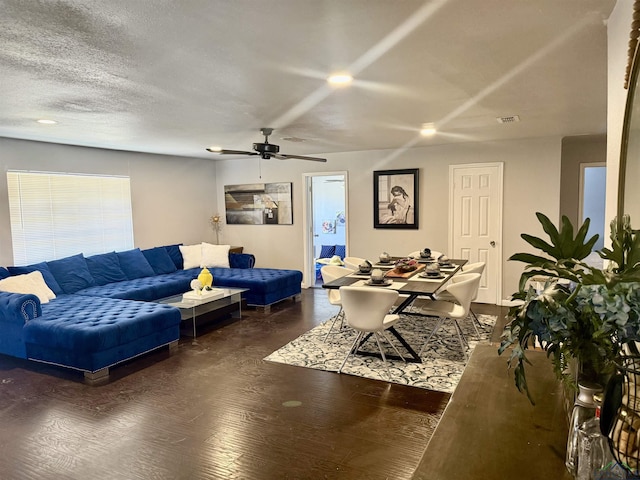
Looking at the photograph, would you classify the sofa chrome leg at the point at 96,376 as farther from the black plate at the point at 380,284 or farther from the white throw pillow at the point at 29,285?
the black plate at the point at 380,284

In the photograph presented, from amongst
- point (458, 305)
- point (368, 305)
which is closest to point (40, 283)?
point (368, 305)

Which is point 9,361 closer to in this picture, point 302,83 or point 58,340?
point 58,340

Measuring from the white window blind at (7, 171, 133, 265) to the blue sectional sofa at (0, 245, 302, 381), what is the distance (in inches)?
12.6

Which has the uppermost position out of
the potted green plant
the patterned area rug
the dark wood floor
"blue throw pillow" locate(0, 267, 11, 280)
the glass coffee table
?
the potted green plant

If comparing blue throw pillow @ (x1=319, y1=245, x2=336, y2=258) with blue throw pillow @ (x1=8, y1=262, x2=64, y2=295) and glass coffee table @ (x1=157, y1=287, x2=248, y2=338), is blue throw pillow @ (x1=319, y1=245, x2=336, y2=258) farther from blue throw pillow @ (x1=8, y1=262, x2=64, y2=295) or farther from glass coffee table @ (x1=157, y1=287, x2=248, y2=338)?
blue throw pillow @ (x1=8, y1=262, x2=64, y2=295)

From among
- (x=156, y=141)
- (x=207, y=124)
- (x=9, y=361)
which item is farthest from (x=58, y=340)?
(x=156, y=141)

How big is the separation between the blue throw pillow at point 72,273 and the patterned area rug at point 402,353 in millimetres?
2967

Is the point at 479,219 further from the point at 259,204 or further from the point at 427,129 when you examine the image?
the point at 259,204

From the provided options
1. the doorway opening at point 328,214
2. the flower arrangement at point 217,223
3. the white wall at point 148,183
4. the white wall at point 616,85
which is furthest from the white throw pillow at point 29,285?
the doorway opening at point 328,214

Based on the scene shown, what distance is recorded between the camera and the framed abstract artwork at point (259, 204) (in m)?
7.89

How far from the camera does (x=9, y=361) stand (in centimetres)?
436

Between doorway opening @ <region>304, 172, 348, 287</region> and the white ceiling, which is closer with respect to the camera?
the white ceiling

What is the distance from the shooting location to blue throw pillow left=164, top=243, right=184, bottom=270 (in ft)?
23.7

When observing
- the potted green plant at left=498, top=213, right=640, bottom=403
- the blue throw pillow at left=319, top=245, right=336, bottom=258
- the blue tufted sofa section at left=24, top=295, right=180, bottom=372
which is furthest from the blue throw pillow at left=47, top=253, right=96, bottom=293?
the potted green plant at left=498, top=213, right=640, bottom=403
